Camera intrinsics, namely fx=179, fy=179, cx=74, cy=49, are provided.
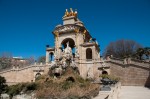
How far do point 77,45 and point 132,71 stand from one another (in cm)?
1308

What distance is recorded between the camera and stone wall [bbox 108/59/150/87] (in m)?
27.1

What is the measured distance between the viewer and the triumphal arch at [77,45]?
34812 millimetres

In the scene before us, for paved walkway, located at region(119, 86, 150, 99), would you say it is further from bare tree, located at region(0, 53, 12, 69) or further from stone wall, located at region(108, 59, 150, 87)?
bare tree, located at region(0, 53, 12, 69)

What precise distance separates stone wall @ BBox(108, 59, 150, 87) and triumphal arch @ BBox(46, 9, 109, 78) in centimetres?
317

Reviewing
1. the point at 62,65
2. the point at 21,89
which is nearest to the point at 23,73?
the point at 62,65

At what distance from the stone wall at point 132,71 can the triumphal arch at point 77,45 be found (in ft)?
10.4

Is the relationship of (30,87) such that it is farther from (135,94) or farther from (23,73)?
(23,73)

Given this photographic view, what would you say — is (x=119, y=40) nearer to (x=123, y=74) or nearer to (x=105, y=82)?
(x=123, y=74)

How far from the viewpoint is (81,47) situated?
3781cm

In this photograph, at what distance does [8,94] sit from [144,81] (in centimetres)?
2000

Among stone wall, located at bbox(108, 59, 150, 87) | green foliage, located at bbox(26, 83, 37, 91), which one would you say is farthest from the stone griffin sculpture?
stone wall, located at bbox(108, 59, 150, 87)

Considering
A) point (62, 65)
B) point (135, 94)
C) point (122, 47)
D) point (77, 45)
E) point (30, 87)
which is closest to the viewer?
point (30, 87)

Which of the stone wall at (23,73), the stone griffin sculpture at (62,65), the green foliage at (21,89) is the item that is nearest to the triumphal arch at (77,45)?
the stone wall at (23,73)

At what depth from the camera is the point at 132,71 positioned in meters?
29.0
